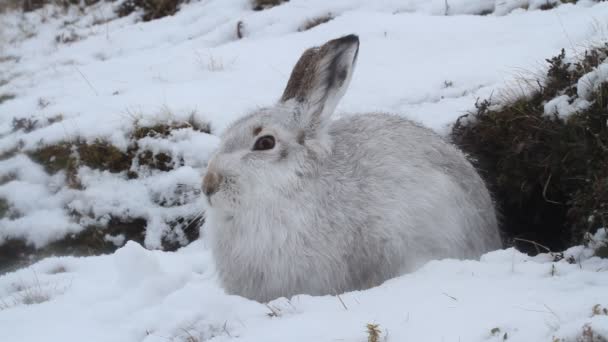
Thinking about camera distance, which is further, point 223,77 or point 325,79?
point 223,77

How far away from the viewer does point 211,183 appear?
3746mm

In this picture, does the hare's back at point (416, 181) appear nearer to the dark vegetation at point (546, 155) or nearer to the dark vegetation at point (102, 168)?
the dark vegetation at point (546, 155)

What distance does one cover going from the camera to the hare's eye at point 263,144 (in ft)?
Answer: 13.1

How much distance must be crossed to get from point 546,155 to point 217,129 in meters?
3.05

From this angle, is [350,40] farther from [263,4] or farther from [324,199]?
[263,4]

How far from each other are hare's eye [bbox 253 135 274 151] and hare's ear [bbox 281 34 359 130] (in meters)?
0.31

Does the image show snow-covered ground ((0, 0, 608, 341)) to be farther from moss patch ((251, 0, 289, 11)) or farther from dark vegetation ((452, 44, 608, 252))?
dark vegetation ((452, 44, 608, 252))

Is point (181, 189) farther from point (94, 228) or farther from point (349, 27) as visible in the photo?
point (349, 27)

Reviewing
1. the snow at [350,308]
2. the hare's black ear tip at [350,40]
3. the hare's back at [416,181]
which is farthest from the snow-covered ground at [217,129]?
the hare's black ear tip at [350,40]

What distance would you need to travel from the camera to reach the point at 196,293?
3.68 m

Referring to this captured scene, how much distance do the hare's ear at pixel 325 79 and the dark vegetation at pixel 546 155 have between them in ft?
5.36

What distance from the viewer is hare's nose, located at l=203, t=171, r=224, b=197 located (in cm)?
375

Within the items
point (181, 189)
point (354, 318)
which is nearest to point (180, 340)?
point (354, 318)

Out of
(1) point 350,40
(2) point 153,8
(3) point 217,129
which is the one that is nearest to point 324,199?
(1) point 350,40
